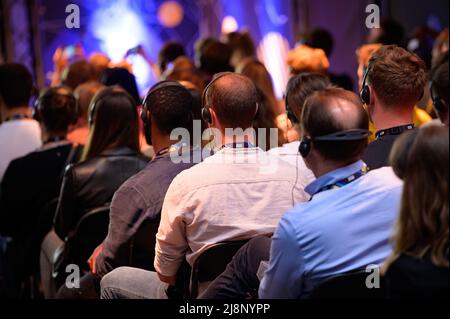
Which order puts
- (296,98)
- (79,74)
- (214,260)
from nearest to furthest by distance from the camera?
1. (214,260)
2. (296,98)
3. (79,74)

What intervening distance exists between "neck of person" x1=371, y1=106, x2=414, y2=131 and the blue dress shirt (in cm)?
101

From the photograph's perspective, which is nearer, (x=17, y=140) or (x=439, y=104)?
(x=439, y=104)

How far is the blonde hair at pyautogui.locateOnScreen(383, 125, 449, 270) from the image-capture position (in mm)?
1927

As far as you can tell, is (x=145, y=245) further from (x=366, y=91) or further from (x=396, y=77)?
(x=396, y=77)

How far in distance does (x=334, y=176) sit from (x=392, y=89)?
1.04 meters

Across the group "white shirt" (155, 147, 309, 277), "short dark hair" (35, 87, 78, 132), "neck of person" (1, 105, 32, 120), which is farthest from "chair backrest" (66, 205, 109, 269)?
"neck of person" (1, 105, 32, 120)

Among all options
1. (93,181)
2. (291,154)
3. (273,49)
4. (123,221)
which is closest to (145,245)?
(123,221)

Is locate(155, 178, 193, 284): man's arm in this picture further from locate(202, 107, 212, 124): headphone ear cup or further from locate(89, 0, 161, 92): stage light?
locate(89, 0, 161, 92): stage light

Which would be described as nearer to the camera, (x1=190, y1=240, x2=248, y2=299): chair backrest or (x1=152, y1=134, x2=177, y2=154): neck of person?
(x1=190, y1=240, x2=248, y2=299): chair backrest

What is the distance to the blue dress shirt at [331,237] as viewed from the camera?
7.40 ft

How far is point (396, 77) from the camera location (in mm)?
3279

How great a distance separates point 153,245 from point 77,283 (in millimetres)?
682

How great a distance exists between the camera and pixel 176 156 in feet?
11.0

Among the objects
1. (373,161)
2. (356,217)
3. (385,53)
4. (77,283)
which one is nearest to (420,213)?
(356,217)
